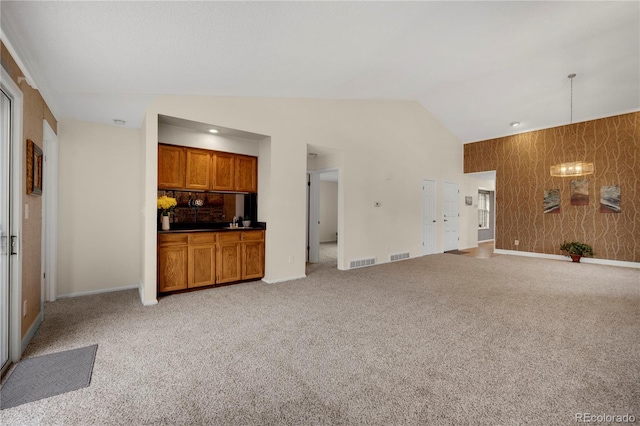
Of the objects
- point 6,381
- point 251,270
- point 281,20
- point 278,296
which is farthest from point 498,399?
point 251,270

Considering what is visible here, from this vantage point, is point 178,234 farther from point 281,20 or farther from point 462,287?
point 462,287

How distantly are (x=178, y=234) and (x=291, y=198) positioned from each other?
5.92 ft

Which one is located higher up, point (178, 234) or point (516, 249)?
point (178, 234)

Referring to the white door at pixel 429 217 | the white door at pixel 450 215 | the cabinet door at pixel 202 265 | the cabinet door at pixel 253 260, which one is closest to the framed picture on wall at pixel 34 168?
the cabinet door at pixel 202 265

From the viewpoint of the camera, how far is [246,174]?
488cm

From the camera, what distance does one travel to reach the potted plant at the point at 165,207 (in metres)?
4.02

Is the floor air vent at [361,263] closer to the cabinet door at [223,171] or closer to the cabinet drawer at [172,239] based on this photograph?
the cabinet door at [223,171]

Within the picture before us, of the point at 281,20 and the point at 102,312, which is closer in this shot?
the point at 281,20

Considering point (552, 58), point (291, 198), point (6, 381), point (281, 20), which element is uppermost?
point (552, 58)

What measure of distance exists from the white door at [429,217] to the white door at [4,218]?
7.30 meters

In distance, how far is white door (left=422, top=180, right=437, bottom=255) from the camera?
24.6 ft

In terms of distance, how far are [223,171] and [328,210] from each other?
6.02 m

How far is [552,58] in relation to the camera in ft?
15.3

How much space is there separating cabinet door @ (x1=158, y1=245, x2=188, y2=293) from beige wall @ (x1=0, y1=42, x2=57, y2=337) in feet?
3.85
